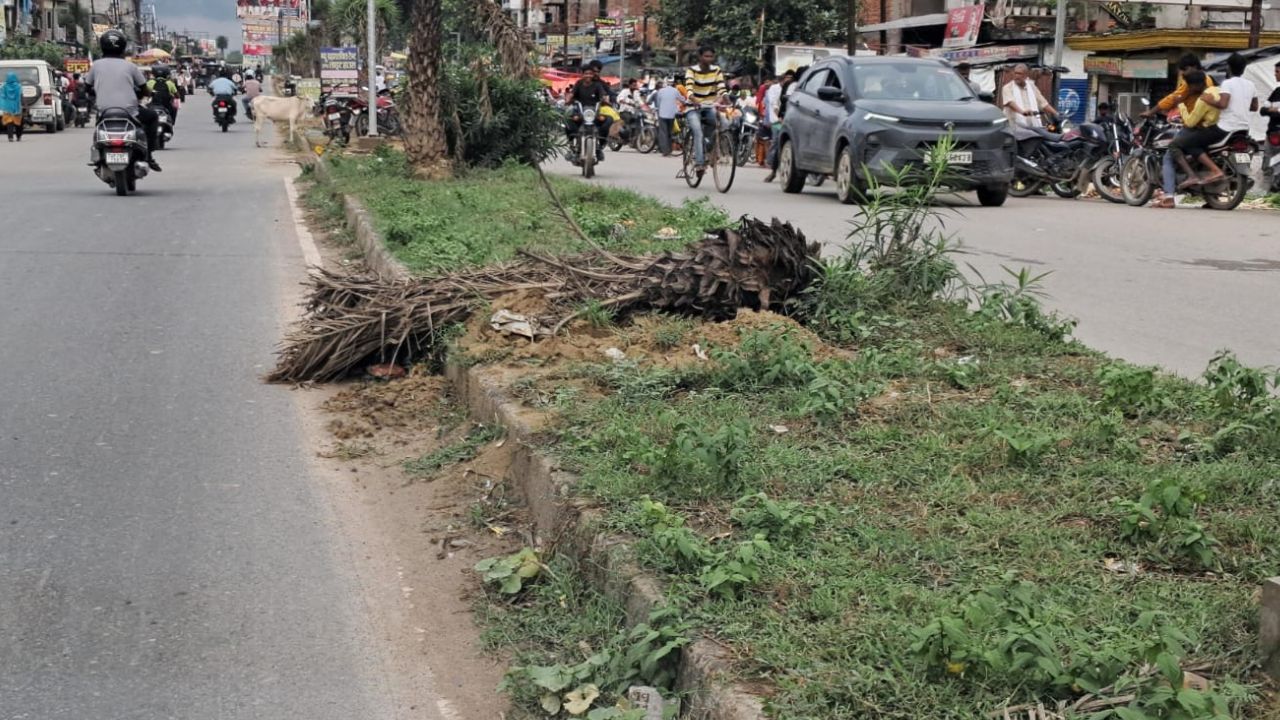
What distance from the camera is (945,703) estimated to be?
2.96 metres

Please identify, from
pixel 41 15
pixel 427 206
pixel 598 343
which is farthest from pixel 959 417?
pixel 41 15

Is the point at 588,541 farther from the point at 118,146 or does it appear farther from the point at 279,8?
the point at 279,8

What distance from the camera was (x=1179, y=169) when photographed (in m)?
16.4

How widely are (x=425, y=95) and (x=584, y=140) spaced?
12.9 feet

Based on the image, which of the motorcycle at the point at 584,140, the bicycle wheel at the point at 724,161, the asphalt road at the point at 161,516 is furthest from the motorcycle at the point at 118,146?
the bicycle wheel at the point at 724,161

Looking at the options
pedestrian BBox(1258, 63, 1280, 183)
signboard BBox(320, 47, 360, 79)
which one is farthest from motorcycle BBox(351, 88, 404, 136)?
pedestrian BBox(1258, 63, 1280, 183)

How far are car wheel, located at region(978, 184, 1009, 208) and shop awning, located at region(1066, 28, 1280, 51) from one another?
14.4 m

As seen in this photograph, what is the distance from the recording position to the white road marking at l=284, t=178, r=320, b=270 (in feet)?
39.7

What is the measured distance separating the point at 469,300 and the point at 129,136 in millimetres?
10389

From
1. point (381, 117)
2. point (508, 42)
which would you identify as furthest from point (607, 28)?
point (508, 42)

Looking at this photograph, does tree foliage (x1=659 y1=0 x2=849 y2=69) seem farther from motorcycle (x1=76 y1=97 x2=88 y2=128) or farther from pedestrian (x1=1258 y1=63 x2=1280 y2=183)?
pedestrian (x1=1258 y1=63 x2=1280 y2=183)

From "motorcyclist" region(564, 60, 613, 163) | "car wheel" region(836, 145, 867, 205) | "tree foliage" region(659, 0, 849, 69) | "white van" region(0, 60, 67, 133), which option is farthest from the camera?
"tree foliage" region(659, 0, 849, 69)

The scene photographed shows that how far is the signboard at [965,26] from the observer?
3622cm

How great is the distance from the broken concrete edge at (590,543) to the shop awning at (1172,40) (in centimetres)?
2558
